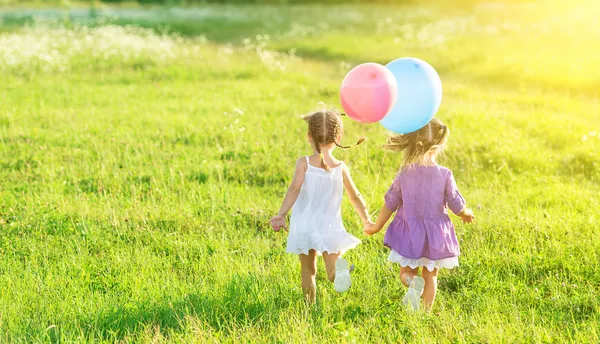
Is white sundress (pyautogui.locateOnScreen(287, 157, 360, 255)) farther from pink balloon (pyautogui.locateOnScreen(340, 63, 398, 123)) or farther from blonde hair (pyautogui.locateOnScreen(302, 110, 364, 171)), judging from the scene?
pink balloon (pyautogui.locateOnScreen(340, 63, 398, 123))

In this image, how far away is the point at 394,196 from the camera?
4590 mm

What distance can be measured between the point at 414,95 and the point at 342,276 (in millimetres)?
1384

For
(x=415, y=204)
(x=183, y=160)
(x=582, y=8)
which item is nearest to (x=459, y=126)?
(x=183, y=160)

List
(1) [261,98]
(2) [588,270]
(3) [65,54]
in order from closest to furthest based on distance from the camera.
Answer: (2) [588,270] < (1) [261,98] < (3) [65,54]

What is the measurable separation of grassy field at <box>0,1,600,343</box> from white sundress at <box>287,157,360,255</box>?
481mm

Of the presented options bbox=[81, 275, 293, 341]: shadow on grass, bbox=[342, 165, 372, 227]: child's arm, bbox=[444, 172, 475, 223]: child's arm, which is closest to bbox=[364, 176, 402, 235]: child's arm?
bbox=[342, 165, 372, 227]: child's arm

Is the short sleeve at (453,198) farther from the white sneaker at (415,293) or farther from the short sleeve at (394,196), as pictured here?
the white sneaker at (415,293)

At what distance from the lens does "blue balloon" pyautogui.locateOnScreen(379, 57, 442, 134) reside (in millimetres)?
4227

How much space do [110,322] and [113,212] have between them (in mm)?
2065

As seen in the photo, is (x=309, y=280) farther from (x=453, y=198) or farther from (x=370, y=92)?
(x=370, y=92)

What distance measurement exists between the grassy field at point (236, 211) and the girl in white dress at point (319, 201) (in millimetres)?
470

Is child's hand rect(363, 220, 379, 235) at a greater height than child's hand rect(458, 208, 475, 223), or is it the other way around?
child's hand rect(458, 208, 475, 223)

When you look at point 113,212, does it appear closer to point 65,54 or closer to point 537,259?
point 537,259

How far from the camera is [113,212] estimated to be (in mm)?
6152
